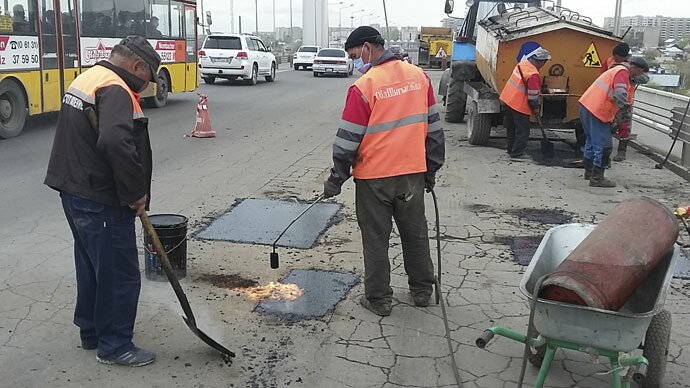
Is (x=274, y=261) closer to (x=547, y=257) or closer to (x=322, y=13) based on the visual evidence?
(x=547, y=257)

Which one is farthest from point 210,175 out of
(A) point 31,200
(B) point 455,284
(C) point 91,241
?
(C) point 91,241

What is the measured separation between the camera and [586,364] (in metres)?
3.97

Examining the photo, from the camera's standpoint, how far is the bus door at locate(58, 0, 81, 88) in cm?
1255

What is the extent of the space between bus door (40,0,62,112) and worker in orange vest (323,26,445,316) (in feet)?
30.6

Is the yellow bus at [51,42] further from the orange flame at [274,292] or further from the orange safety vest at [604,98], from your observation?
the orange safety vest at [604,98]

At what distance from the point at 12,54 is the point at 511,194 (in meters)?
8.46

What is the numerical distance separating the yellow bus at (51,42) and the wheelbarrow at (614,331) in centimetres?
1049

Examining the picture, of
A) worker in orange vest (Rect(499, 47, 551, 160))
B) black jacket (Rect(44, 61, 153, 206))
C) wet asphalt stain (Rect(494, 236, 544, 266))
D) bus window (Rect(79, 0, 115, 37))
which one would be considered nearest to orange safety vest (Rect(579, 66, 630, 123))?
worker in orange vest (Rect(499, 47, 551, 160))

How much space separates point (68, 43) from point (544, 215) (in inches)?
380


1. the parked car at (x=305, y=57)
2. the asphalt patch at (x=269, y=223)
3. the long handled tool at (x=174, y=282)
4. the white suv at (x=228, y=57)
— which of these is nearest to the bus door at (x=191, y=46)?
the white suv at (x=228, y=57)

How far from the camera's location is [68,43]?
12727 millimetres

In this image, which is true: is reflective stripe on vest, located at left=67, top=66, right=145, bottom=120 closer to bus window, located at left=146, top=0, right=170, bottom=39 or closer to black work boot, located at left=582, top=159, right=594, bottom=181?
black work boot, located at left=582, top=159, right=594, bottom=181

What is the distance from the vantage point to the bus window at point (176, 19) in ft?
56.5

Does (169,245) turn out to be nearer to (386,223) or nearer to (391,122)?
(386,223)
